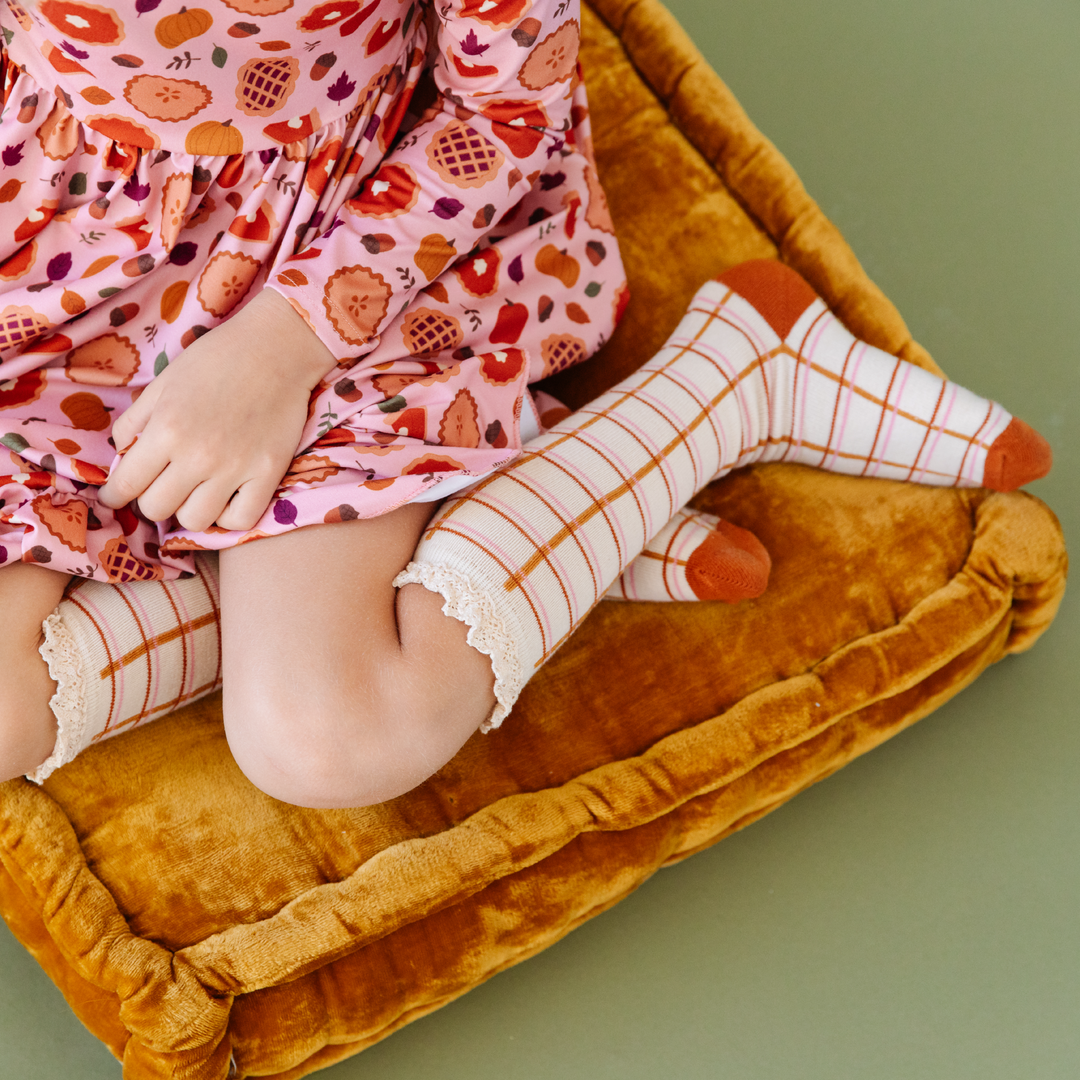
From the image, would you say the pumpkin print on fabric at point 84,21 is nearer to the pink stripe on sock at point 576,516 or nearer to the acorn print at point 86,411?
the acorn print at point 86,411

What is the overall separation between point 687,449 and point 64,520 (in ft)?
1.54

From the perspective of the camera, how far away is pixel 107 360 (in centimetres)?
76

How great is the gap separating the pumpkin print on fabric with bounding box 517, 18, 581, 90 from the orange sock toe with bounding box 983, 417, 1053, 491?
1.57ft

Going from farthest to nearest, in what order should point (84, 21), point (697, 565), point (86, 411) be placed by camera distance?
point (697, 565) → point (86, 411) → point (84, 21)

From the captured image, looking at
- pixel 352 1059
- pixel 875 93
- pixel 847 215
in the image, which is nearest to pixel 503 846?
pixel 352 1059

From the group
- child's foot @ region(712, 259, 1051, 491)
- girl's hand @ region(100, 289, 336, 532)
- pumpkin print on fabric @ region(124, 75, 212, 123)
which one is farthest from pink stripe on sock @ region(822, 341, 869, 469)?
pumpkin print on fabric @ region(124, 75, 212, 123)

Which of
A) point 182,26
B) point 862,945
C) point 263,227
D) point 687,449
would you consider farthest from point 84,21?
point 862,945

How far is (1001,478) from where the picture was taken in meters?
0.90

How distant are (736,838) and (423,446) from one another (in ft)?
1.68

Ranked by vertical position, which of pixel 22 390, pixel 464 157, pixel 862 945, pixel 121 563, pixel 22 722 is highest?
pixel 464 157

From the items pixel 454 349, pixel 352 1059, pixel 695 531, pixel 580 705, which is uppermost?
pixel 454 349

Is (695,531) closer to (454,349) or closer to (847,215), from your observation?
(454,349)

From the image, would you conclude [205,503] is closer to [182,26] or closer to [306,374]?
[306,374]

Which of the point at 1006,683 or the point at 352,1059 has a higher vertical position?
the point at 1006,683
